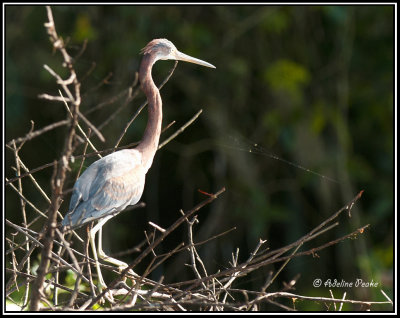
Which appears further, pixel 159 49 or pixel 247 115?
pixel 247 115

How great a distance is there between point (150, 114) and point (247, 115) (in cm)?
258

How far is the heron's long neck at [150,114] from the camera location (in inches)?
65.8

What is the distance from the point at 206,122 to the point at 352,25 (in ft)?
3.21

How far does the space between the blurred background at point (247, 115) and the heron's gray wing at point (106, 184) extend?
214 centimetres

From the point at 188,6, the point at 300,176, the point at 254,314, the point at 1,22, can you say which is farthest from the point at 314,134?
the point at 254,314

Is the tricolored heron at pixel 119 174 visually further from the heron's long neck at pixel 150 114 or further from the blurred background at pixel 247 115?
the blurred background at pixel 247 115

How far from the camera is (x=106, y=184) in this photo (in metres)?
1.69

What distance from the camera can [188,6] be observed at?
4.07m

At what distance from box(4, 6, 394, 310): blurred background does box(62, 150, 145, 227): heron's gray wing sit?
2.14 meters

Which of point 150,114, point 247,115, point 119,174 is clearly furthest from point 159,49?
point 247,115

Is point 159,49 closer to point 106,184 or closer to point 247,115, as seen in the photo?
point 106,184

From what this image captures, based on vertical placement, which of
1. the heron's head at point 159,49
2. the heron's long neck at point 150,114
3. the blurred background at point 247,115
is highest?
the heron's head at point 159,49

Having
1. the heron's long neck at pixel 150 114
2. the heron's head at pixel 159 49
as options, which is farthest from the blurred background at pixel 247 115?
the heron's long neck at pixel 150 114

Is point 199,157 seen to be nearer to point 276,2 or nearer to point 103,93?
point 103,93
